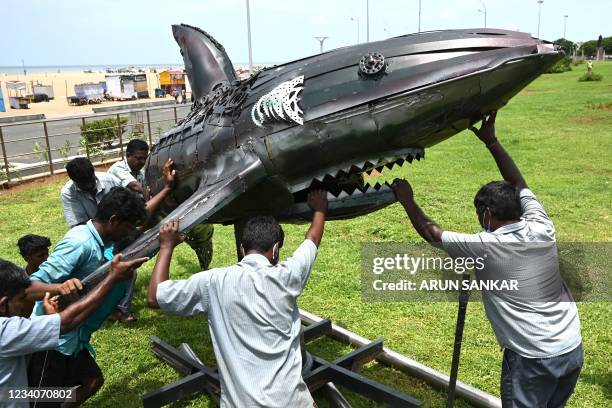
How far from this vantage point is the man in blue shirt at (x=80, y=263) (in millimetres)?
3416

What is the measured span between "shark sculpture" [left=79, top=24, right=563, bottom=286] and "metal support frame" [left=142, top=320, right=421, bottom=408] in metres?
1.44

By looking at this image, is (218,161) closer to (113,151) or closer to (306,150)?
(306,150)

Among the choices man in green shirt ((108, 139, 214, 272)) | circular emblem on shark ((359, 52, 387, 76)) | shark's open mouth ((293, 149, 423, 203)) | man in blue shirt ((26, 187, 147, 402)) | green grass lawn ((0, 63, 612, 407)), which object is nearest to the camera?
circular emblem on shark ((359, 52, 387, 76))

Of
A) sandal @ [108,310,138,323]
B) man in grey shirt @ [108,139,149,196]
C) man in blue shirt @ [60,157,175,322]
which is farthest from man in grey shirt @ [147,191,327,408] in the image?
sandal @ [108,310,138,323]

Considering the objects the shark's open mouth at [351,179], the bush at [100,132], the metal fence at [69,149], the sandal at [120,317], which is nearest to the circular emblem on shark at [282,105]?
the shark's open mouth at [351,179]

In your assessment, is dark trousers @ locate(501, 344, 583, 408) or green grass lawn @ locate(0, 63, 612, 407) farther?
green grass lawn @ locate(0, 63, 612, 407)

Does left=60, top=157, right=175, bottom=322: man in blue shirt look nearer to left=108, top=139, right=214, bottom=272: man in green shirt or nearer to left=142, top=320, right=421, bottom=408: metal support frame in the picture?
left=108, top=139, right=214, bottom=272: man in green shirt

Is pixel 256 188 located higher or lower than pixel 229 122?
lower

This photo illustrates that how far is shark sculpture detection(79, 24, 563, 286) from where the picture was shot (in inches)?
112

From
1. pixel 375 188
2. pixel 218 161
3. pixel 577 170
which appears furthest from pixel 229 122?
pixel 577 170

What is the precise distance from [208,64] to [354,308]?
304 cm

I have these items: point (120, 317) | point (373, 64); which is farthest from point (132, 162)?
point (373, 64)

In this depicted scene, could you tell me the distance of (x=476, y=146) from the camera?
15.2m

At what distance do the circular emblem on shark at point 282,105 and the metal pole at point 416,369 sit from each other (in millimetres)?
2485
